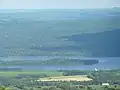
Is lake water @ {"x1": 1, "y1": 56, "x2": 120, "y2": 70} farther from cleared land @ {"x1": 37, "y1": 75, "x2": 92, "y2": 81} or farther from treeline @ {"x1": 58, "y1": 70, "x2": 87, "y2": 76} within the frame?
cleared land @ {"x1": 37, "y1": 75, "x2": 92, "y2": 81}

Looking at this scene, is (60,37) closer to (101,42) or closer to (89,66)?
(101,42)

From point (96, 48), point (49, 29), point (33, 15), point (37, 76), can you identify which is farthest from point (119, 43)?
point (33, 15)

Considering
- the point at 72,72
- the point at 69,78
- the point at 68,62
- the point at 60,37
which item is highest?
the point at 60,37

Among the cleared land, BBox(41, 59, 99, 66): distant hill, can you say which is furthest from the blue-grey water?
the cleared land

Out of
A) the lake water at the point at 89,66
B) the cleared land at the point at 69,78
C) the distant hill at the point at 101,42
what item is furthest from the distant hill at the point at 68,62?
the cleared land at the point at 69,78

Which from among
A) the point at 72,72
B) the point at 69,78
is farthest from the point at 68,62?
the point at 69,78

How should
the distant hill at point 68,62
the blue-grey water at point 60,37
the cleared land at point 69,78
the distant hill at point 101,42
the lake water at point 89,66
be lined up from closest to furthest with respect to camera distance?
the cleared land at point 69,78 < the lake water at point 89,66 < the distant hill at point 68,62 < the blue-grey water at point 60,37 < the distant hill at point 101,42

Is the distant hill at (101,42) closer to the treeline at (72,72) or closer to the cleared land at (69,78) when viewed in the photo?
the treeline at (72,72)

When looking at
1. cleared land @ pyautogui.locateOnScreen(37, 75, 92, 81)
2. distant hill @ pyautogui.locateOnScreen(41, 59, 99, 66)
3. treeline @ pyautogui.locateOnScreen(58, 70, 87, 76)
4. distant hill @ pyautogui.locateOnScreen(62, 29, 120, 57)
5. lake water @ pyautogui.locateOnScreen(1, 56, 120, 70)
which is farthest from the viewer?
distant hill @ pyautogui.locateOnScreen(62, 29, 120, 57)
